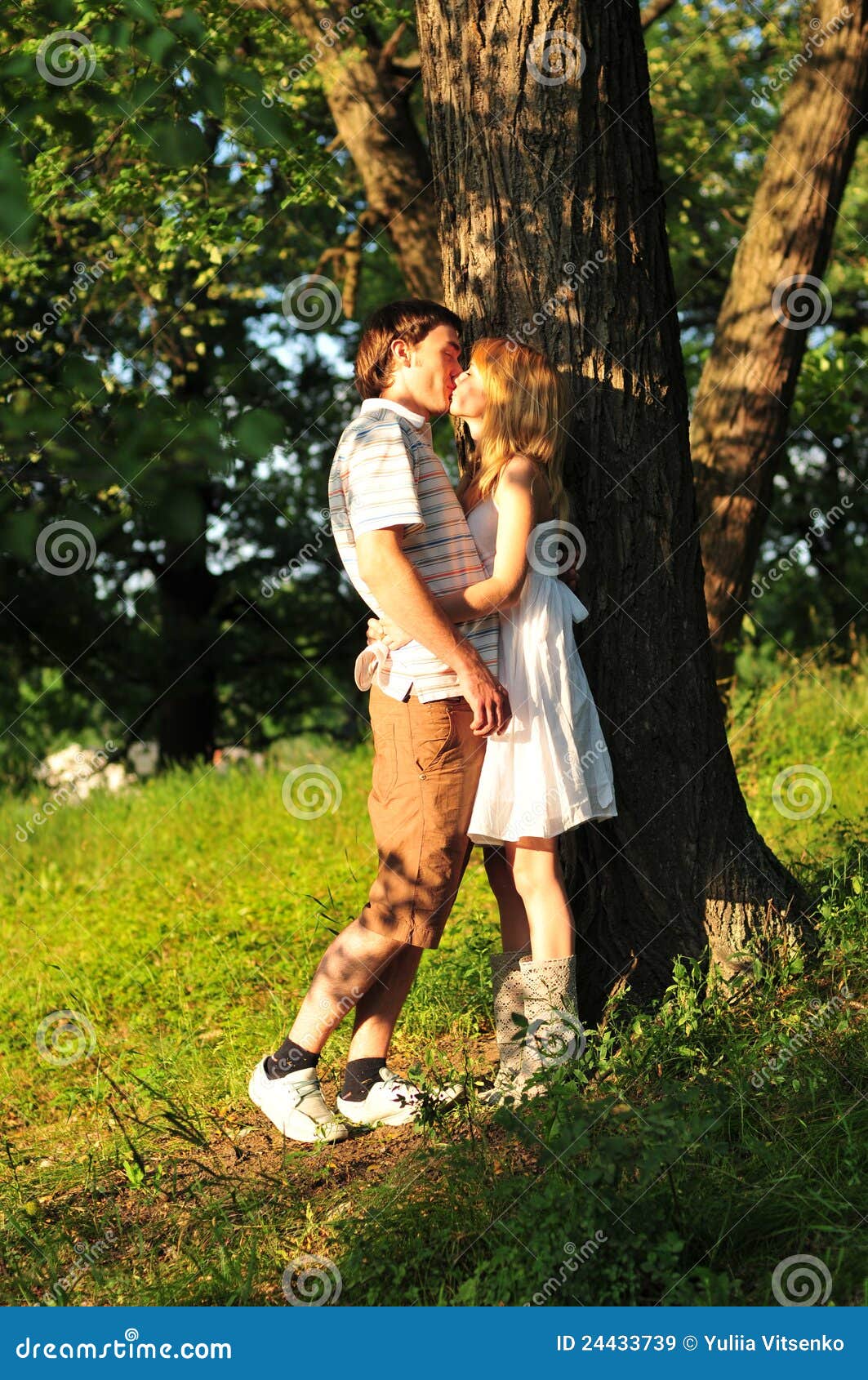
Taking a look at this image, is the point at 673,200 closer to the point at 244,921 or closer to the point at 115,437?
the point at 244,921

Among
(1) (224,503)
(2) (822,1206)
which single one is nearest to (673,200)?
(1) (224,503)

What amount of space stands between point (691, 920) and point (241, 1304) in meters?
1.73

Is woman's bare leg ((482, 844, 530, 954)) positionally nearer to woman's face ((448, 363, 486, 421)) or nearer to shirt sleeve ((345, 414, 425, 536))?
shirt sleeve ((345, 414, 425, 536))

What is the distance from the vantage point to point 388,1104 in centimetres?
354

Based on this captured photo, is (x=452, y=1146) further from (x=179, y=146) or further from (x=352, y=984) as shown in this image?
(x=179, y=146)

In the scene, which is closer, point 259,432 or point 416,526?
point 259,432

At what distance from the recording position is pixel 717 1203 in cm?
280

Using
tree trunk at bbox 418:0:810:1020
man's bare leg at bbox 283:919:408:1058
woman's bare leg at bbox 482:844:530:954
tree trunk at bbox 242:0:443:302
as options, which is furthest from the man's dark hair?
tree trunk at bbox 242:0:443:302

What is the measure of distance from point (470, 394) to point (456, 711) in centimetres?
87

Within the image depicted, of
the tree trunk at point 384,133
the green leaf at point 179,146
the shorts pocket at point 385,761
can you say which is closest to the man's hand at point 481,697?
the shorts pocket at point 385,761

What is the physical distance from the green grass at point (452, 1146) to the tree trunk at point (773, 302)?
156 centimetres

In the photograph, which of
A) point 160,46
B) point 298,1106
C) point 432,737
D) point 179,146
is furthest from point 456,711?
point 160,46

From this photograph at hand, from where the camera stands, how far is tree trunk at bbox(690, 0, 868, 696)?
19.7 ft

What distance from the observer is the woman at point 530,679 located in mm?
3418
